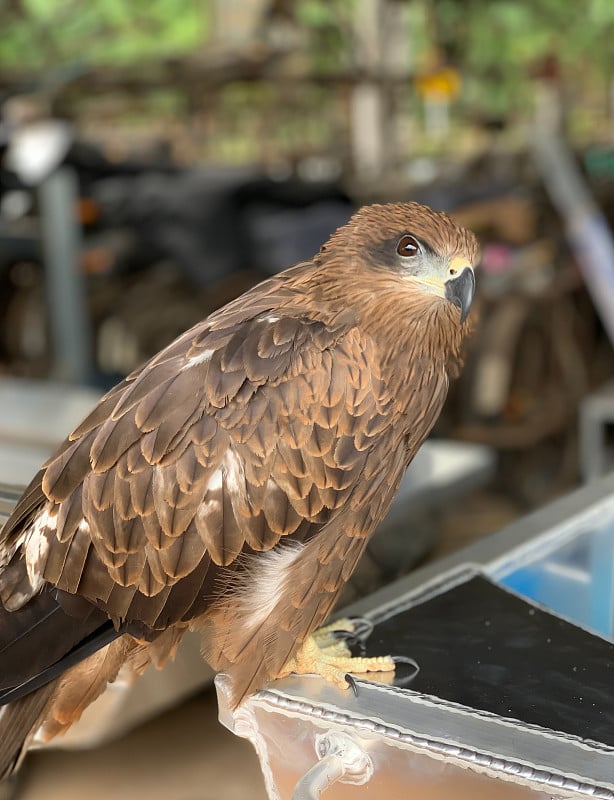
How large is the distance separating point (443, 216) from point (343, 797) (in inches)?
26.0

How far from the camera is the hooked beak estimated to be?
3.57ft

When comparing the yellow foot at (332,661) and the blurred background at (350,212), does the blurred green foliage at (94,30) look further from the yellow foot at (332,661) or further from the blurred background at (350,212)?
the yellow foot at (332,661)

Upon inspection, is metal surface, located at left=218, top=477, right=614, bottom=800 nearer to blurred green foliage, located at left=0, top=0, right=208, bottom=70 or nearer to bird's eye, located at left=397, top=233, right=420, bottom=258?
bird's eye, located at left=397, top=233, right=420, bottom=258

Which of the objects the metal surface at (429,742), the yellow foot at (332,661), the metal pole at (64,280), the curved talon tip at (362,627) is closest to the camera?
the metal surface at (429,742)

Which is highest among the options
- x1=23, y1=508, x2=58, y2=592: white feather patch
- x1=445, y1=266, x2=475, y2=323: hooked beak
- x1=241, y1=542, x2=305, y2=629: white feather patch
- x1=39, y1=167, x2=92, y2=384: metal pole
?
x1=445, y1=266, x2=475, y2=323: hooked beak

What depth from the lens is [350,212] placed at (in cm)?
468

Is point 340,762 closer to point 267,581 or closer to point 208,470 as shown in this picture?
point 267,581

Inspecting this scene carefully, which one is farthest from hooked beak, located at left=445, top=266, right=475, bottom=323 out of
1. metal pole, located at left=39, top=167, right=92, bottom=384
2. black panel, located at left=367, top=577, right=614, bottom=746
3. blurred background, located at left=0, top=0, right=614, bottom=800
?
metal pole, located at left=39, top=167, right=92, bottom=384

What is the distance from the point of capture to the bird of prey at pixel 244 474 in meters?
1.07

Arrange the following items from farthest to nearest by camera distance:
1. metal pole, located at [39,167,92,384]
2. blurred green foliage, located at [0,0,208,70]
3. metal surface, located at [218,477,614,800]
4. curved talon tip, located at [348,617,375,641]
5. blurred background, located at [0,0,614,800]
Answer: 1. blurred green foliage, located at [0,0,208,70]
2. metal pole, located at [39,167,92,384]
3. blurred background, located at [0,0,614,800]
4. curved talon tip, located at [348,617,375,641]
5. metal surface, located at [218,477,614,800]

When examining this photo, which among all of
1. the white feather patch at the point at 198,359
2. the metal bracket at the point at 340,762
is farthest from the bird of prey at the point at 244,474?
the metal bracket at the point at 340,762

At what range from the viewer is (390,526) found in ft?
6.11

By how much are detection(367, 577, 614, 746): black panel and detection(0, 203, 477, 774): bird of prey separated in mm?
97

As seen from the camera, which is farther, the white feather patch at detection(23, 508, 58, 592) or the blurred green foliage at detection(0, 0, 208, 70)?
the blurred green foliage at detection(0, 0, 208, 70)
